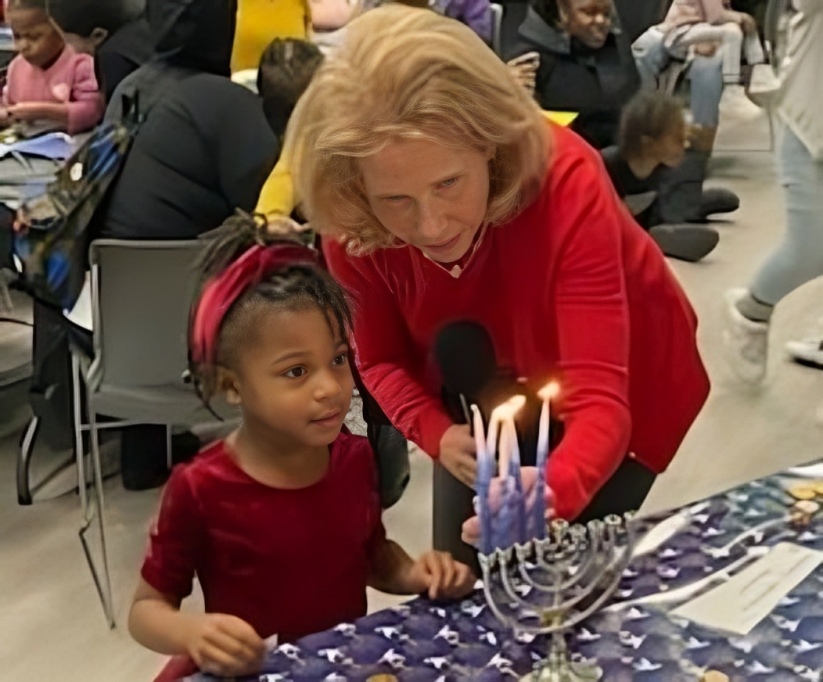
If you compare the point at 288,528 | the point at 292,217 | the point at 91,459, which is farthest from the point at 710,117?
the point at 91,459

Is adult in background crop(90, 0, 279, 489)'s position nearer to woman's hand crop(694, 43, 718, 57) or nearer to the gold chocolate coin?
woman's hand crop(694, 43, 718, 57)

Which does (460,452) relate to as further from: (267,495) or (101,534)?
(101,534)

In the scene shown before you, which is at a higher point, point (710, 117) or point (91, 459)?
point (710, 117)

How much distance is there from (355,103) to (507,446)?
0.22 m

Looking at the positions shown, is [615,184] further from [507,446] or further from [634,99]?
[507,446]

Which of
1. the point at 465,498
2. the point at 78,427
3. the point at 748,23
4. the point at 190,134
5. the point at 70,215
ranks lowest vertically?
the point at 78,427

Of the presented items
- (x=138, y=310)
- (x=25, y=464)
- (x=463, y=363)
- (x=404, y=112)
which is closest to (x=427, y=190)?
(x=404, y=112)

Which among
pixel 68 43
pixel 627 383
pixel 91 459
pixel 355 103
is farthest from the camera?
pixel 91 459

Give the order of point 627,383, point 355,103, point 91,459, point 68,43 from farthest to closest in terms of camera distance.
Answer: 1. point 91,459
2. point 68,43
3. point 627,383
4. point 355,103

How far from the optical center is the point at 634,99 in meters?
0.82

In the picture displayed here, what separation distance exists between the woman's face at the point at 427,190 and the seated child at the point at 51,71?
14.3 inches

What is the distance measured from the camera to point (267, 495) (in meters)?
0.65

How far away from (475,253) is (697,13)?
1.00 ft

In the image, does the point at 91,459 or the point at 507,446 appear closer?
the point at 507,446
